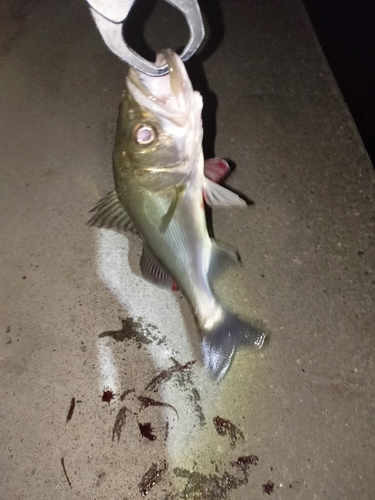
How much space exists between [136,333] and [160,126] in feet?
2.81

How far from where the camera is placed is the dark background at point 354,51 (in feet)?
5.88

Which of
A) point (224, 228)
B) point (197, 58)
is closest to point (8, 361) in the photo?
point (224, 228)

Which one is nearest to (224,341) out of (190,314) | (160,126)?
(190,314)

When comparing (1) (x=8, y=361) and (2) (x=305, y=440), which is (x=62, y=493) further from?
(2) (x=305, y=440)

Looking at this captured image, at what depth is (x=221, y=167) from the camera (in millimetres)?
1517

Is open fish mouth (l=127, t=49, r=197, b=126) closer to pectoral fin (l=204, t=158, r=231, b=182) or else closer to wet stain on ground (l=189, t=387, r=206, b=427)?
pectoral fin (l=204, t=158, r=231, b=182)

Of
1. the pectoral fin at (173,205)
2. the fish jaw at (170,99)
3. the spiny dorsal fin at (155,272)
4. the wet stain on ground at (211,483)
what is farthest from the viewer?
the wet stain on ground at (211,483)

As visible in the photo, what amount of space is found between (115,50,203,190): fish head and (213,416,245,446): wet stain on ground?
35.7 inches

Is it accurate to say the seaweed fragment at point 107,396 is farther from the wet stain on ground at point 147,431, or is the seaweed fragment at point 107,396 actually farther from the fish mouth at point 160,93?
the fish mouth at point 160,93

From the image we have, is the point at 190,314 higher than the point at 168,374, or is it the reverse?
the point at 190,314

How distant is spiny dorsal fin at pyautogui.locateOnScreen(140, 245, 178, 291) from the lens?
58.1 inches

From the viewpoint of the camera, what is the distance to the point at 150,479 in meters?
1.61

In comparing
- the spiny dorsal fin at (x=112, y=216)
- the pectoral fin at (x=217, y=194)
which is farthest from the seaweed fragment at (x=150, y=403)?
the pectoral fin at (x=217, y=194)

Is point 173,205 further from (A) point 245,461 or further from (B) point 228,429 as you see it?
(A) point 245,461
